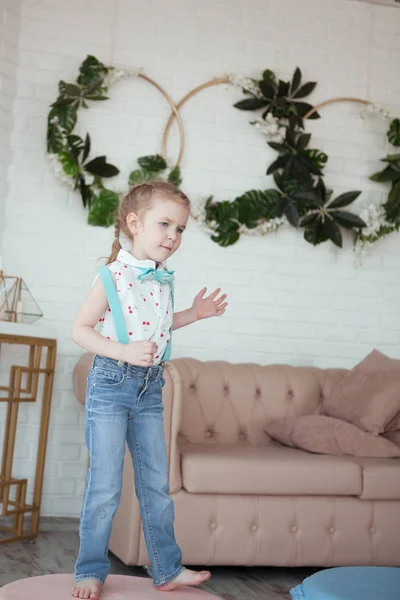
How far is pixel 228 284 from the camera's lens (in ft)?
14.0

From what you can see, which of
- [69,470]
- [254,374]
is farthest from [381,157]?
[69,470]

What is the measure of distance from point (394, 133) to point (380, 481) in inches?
81.9

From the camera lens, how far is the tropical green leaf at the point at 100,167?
13.3 ft

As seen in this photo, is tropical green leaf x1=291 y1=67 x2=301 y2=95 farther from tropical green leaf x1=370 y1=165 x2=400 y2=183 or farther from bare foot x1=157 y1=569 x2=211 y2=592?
bare foot x1=157 y1=569 x2=211 y2=592

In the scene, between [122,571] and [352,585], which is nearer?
[352,585]

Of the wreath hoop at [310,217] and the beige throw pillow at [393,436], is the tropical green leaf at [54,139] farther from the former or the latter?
the beige throw pillow at [393,436]

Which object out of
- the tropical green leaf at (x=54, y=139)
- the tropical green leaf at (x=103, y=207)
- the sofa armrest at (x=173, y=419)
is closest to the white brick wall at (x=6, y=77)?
the tropical green leaf at (x=54, y=139)

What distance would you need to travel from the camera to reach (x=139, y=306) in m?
2.30

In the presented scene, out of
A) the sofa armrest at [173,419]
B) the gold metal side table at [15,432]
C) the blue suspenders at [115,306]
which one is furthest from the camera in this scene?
the gold metal side table at [15,432]

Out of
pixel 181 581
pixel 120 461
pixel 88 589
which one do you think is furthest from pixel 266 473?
pixel 88 589

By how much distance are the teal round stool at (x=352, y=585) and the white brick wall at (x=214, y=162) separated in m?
2.34

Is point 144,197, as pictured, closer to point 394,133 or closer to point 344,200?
point 344,200

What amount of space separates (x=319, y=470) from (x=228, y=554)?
19.3 inches

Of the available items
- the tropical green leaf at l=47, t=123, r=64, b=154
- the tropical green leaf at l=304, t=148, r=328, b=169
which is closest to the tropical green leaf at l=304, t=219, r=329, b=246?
the tropical green leaf at l=304, t=148, r=328, b=169
